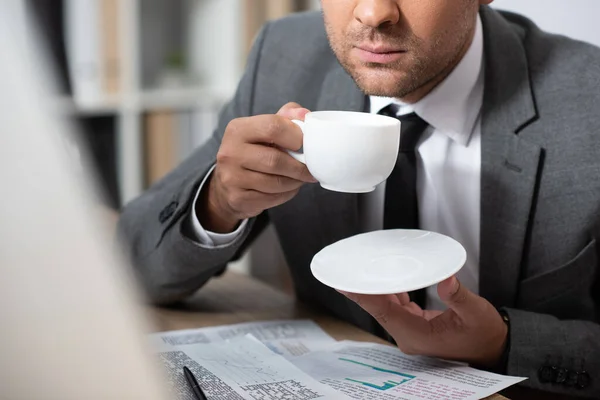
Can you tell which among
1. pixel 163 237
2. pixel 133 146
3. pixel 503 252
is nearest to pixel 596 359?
pixel 503 252

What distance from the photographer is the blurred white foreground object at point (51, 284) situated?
281mm

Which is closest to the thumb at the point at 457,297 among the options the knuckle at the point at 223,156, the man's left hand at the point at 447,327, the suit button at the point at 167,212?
the man's left hand at the point at 447,327

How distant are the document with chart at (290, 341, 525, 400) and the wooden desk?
89mm

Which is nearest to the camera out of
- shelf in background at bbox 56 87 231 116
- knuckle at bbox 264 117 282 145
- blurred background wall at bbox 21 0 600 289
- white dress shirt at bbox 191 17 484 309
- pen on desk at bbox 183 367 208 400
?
pen on desk at bbox 183 367 208 400

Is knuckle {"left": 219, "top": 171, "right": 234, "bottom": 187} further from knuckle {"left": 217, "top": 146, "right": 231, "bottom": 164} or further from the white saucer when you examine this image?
the white saucer

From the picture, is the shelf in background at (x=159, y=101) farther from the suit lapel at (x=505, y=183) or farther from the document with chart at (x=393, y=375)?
the document with chart at (x=393, y=375)

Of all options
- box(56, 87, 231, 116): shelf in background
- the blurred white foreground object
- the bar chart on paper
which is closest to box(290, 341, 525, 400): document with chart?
the bar chart on paper

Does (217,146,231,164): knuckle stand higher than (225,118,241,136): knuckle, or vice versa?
(225,118,241,136): knuckle

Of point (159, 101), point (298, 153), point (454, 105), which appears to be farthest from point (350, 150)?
point (159, 101)

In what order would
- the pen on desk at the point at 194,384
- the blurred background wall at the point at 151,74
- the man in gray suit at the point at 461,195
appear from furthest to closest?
the blurred background wall at the point at 151,74 → the man in gray suit at the point at 461,195 → the pen on desk at the point at 194,384

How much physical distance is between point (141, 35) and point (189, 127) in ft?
1.30

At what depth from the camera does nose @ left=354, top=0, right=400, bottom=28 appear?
0.93 m

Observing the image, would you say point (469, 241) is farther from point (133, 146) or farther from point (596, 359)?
point (133, 146)

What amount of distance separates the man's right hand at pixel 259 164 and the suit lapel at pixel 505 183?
35cm
